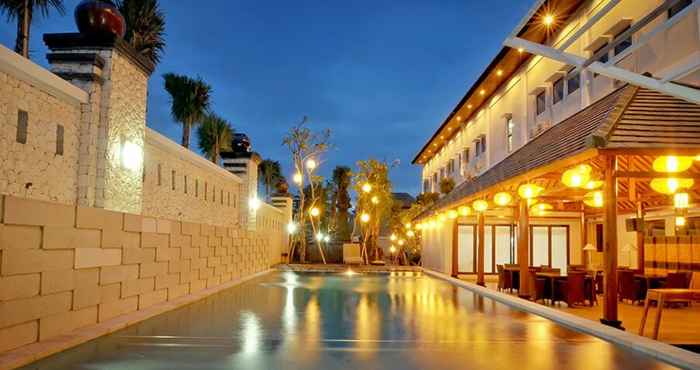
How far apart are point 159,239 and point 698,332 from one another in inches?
340

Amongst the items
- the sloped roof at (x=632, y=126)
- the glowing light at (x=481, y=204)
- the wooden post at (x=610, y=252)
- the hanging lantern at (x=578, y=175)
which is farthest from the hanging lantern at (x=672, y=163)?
the glowing light at (x=481, y=204)

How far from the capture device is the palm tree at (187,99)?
2597cm

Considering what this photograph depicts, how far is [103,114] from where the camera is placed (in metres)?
7.62

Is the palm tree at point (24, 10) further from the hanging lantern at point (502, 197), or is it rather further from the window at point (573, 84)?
the window at point (573, 84)

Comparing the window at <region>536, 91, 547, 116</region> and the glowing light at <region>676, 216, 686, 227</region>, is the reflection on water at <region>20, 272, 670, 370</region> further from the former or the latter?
the window at <region>536, 91, 547, 116</region>

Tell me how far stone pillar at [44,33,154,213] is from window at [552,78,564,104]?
1029 centimetres

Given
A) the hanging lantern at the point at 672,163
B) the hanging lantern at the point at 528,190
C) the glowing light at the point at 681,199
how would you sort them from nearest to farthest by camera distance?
1. the hanging lantern at the point at 672,163
2. the glowing light at the point at 681,199
3. the hanging lantern at the point at 528,190

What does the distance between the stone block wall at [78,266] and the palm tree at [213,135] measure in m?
19.8

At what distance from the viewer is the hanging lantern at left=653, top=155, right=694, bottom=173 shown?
8219 millimetres

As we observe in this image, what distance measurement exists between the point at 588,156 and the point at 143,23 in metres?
19.5

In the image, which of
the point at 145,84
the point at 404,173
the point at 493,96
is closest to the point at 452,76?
the point at 404,173

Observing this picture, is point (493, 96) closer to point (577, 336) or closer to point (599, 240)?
point (599, 240)

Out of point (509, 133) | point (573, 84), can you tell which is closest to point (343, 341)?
point (573, 84)

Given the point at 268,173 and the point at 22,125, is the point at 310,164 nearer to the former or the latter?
the point at 22,125
